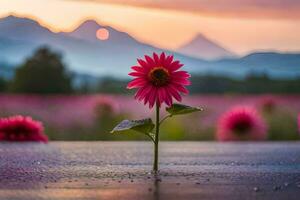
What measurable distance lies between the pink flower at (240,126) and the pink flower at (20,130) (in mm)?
491

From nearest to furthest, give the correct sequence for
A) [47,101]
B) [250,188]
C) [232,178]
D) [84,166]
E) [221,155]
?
[250,188] → [232,178] → [84,166] → [221,155] → [47,101]

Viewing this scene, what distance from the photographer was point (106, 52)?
3270mm

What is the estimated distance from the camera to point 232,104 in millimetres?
3215

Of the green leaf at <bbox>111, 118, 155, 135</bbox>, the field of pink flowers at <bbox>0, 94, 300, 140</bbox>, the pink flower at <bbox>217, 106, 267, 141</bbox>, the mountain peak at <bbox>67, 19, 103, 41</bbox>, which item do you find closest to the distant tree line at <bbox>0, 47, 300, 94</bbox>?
the field of pink flowers at <bbox>0, 94, 300, 140</bbox>

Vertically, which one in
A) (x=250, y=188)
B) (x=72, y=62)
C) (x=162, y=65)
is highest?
(x=72, y=62)

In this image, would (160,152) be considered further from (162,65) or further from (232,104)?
(232,104)

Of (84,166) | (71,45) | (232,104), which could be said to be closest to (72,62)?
(71,45)

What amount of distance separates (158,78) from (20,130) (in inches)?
31.6

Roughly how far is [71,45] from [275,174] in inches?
83.0

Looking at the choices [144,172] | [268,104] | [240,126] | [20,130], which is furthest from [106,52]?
[144,172]

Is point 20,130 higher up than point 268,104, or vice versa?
point 268,104

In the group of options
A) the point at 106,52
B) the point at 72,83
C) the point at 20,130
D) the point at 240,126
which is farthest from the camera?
the point at 72,83

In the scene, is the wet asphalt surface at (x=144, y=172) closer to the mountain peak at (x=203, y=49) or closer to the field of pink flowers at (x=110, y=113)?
the field of pink flowers at (x=110, y=113)

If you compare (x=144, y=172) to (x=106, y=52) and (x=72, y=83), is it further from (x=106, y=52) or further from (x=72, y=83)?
(x=72, y=83)
